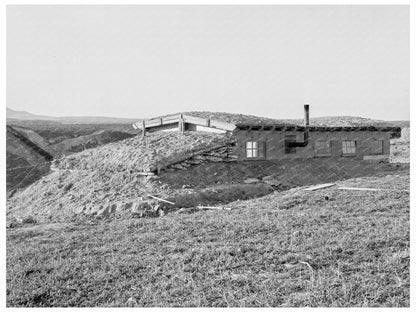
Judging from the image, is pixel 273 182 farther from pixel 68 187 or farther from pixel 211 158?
pixel 68 187

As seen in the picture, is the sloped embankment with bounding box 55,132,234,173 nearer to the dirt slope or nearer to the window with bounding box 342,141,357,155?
the dirt slope

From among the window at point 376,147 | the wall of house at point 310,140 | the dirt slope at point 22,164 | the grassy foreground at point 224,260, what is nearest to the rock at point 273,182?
the wall of house at point 310,140

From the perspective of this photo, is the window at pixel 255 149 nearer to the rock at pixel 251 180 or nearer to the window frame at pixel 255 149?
the window frame at pixel 255 149

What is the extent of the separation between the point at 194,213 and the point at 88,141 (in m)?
30.4

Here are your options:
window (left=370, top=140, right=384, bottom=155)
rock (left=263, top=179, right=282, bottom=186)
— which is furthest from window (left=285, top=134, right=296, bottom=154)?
window (left=370, top=140, right=384, bottom=155)

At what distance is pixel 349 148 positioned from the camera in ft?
74.8

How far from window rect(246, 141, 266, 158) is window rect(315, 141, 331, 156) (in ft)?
11.1

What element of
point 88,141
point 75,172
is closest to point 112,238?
point 75,172

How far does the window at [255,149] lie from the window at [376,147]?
716 cm

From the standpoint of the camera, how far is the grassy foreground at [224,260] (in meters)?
5.90

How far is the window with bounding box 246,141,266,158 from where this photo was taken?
19641mm

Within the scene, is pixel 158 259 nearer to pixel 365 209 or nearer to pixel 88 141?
pixel 365 209

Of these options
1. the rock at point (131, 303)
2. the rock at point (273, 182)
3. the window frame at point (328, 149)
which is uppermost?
the window frame at point (328, 149)

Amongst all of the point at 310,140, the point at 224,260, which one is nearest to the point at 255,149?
the point at 310,140
